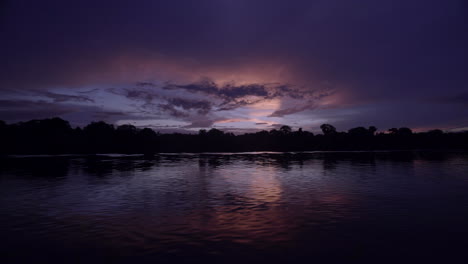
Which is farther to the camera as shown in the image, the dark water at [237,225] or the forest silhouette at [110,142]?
the forest silhouette at [110,142]

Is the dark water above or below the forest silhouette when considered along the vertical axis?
below

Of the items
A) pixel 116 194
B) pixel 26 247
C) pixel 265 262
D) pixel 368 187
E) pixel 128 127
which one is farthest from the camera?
pixel 128 127

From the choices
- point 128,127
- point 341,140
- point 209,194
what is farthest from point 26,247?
point 341,140

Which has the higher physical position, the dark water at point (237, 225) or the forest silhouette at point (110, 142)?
the forest silhouette at point (110, 142)

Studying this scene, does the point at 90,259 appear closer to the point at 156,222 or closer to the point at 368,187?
the point at 156,222

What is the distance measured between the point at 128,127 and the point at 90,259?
613 feet

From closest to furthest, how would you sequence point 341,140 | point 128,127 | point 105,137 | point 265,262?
point 265,262, point 105,137, point 128,127, point 341,140

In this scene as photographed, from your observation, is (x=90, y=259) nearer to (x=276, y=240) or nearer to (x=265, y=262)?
(x=265, y=262)

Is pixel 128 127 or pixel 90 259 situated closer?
pixel 90 259

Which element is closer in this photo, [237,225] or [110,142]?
[237,225]

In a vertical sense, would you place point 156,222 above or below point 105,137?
below

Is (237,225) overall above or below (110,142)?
below

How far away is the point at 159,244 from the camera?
12797 millimetres

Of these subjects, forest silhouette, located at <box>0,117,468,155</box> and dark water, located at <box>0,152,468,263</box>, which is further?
forest silhouette, located at <box>0,117,468,155</box>
